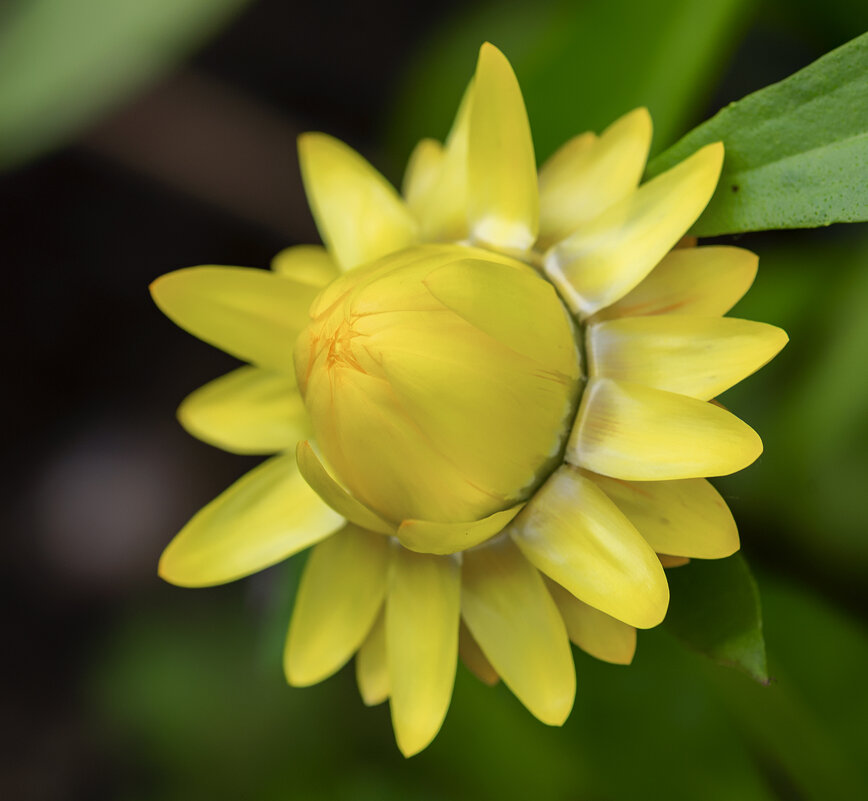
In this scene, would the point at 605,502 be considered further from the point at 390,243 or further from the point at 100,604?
the point at 100,604

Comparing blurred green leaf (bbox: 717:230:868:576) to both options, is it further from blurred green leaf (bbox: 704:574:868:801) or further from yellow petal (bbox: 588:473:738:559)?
yellow petal (bbox: 588:473:738:559)

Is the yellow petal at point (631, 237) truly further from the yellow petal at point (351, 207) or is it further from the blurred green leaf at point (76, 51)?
the blurred green leaf at point (76, 51)

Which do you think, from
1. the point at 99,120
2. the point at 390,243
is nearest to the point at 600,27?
the point at 390,243

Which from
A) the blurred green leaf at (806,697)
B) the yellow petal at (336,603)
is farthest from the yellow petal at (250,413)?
the blurred green leaf at (806,697)

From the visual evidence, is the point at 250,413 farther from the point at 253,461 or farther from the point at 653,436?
the point at 253,461

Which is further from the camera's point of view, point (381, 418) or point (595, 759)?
point (595, 759)

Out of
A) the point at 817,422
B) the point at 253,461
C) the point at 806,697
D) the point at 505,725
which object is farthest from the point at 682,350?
the point at 253,461
